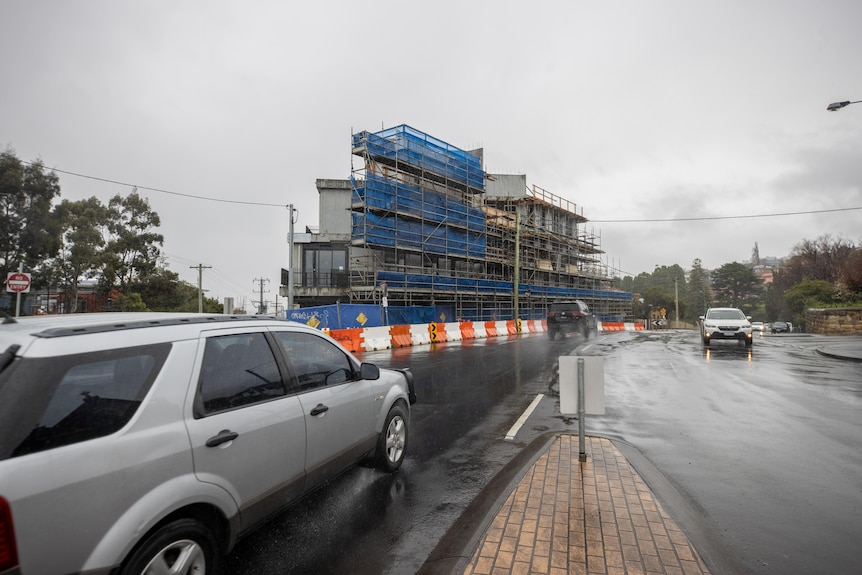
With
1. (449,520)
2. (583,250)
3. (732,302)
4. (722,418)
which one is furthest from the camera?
(732,302)

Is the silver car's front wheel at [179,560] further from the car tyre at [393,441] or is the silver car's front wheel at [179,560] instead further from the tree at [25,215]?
the tree at [25,215]

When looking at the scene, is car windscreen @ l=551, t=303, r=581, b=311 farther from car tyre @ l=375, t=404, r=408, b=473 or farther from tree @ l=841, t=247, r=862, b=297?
tree @ l=841, t=247, r=862, b=297

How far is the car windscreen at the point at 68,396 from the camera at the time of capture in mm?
1796

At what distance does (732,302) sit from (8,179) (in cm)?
11296

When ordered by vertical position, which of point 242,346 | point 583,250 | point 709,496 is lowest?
point 709,496

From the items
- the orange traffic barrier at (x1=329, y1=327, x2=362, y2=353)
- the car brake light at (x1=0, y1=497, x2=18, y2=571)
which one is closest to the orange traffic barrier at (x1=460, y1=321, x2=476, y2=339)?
the orange traffic barrier at (x1=329, y1=327, x2=362, y2=353)

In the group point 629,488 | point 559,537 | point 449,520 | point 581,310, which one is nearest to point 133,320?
point 449,520

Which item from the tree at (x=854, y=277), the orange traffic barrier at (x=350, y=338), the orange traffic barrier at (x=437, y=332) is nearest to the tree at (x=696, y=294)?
the tree at (x=854, y=277)

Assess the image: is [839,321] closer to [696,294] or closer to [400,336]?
[400,336]

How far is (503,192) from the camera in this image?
45.5 metres

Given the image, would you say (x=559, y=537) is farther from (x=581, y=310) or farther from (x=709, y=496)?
(x=581, y=310)

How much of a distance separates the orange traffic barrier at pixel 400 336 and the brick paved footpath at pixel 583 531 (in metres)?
14.4

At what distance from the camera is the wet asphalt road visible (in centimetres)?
302

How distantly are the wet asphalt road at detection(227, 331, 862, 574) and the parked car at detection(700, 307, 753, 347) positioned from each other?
744 centimetres
